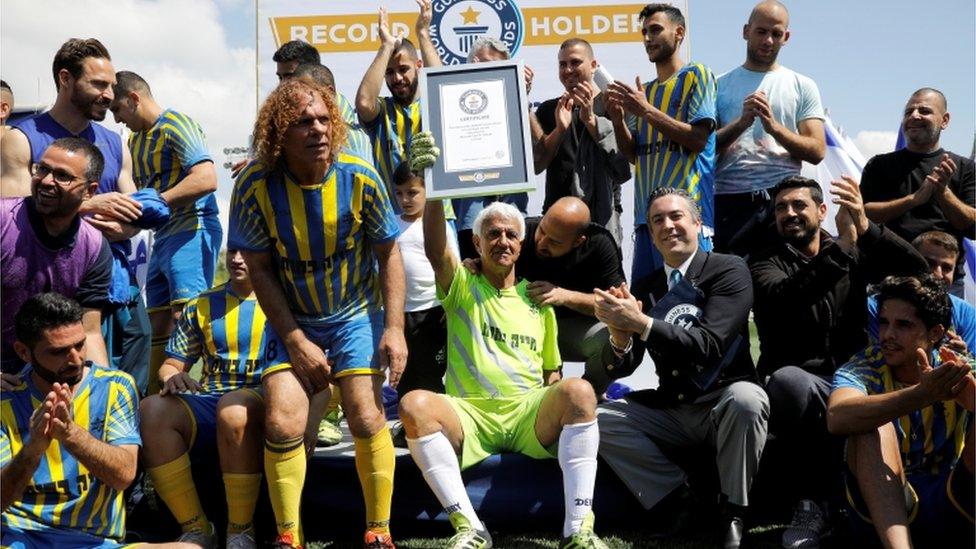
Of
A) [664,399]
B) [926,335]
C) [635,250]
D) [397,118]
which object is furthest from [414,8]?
[926,335]

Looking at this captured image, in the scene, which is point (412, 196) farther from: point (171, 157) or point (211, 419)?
point (211, 419)

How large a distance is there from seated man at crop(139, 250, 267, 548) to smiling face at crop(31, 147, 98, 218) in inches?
33.1

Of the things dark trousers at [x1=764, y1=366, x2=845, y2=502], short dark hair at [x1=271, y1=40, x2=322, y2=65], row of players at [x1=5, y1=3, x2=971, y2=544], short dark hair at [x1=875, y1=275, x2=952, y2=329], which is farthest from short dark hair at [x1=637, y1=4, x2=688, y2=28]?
short dark hair at [x1=875, y1=275, x2=952, y2=329]

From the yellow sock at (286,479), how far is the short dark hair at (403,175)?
204cm

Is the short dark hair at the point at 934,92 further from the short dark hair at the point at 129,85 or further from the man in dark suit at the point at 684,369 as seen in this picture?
the short dark hair at the point at 129,85

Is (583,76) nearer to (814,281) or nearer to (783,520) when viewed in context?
(814,281)

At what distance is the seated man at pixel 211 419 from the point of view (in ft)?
14.2

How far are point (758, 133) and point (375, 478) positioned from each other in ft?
10.1

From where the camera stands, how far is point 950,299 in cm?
442

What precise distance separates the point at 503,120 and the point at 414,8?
3.62m

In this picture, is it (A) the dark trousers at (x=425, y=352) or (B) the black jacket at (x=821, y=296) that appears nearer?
(B) the black jacket at (x=821, y=296)

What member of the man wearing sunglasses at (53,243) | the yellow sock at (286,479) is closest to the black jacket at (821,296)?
the yellow sock at (286,479)

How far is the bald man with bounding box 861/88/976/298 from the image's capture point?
6.03m

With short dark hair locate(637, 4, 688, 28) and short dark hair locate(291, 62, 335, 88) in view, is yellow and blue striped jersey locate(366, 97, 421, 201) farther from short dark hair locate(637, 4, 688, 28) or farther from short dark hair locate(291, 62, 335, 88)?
short dark hair locate(637, 4, 688, 28)
